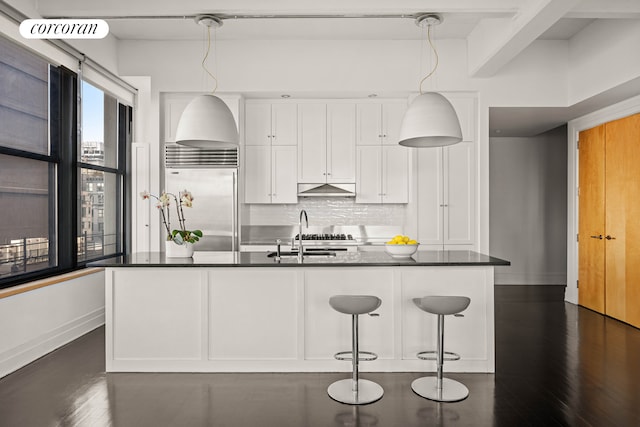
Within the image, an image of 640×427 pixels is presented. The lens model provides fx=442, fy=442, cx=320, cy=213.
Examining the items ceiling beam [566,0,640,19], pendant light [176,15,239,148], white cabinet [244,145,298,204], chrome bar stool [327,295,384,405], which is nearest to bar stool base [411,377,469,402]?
chrome bar stool [327,295,384,405]

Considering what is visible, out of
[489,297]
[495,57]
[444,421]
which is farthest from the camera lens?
[495,57]

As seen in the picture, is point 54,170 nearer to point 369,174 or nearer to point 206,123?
point 206,123

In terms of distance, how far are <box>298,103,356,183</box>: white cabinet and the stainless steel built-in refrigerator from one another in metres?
1.01

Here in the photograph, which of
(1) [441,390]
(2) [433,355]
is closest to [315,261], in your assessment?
(2) [433,355]

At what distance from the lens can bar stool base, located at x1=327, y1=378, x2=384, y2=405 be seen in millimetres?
3010

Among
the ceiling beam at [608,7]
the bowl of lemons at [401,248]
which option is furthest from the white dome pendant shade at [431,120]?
the ceiling beam at [608,7]

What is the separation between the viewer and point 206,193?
548cm

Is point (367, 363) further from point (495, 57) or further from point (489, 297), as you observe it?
point (495, 57)

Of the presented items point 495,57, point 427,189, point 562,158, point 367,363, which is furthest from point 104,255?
point 562,158

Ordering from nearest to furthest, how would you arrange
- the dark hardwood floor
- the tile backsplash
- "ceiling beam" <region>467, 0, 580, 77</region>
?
the dark hardwood floor
"ceiling beam" <region>467, 0, 580, 77</region>
the tile backsplash

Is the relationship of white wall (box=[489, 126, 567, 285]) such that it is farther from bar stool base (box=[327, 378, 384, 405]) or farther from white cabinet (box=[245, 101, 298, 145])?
bar stool base (box=[327, 378, 384, 405])

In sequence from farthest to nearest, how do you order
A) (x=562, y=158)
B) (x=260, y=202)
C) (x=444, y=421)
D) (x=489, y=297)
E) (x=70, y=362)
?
1. (x=562, y=158)
2. (x=260, y=202)
3. (x=70, y=362)
4. (x=489, y=297)
5. (x=444, y=421)

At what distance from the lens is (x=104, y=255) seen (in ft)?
17.7

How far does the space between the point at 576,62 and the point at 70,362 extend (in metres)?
6.23
